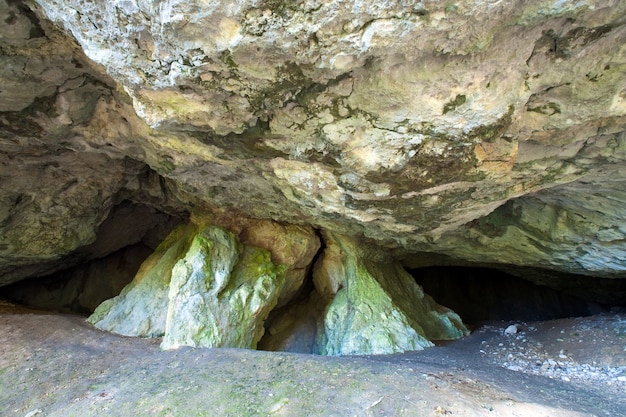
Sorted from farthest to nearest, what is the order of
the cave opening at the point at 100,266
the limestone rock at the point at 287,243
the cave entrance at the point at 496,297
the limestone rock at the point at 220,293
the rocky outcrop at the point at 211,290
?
the cave entrance at the point at 496,297 < the cave opening at the point at 100,266 < the limestone rock at the point at 287,243 < the rocky outcrop at the point at 211,290 < the limestone rock at the point at 220,293

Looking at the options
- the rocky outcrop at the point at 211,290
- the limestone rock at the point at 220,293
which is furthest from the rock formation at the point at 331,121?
the limestone rock at the point at 220,293

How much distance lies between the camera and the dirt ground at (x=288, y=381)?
332 cm

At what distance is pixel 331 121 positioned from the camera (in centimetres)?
405

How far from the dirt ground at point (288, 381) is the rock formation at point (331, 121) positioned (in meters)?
1.64

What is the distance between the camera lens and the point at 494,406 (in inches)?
129

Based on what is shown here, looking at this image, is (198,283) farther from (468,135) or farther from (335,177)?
Result: (468,135)

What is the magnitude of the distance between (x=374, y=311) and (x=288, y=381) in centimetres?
344

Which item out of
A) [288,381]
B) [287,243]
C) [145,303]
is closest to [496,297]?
[287,243]

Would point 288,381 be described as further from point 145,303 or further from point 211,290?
point 145,303

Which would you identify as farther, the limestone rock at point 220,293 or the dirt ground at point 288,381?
the limestone rock at point 220,293

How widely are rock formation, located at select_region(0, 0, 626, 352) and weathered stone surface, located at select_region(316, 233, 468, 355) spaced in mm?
159

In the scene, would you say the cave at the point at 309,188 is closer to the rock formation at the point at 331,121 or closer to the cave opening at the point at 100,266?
the rock formation at the point at 331,121

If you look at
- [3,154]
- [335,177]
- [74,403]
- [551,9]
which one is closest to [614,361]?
[335,177]

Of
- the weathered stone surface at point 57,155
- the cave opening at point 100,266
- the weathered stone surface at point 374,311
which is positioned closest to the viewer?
the weathered stone surface at point 57,155
